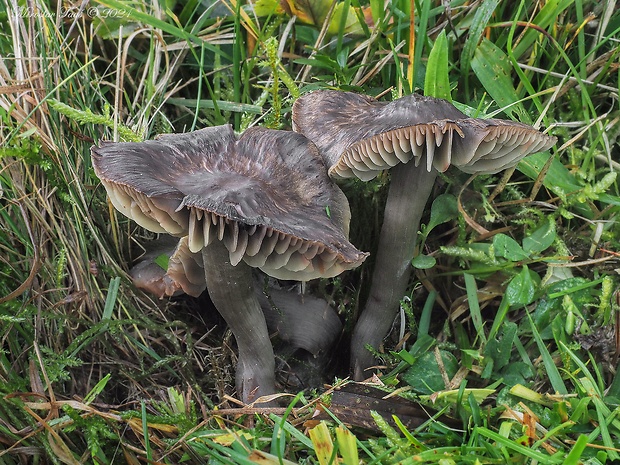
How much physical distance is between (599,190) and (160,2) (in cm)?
222

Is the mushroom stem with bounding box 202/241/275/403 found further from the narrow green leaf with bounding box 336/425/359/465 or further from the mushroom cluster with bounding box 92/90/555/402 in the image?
the narrow green leaf with bounding box 336/425/359/465

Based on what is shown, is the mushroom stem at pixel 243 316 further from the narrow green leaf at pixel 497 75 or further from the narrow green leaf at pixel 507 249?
the narrow green leaf at pixel 497 75

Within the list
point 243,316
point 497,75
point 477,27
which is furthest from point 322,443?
point 477,27

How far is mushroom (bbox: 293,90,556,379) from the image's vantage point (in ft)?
5.65

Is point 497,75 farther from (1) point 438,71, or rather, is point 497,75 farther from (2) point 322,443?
(2) point 322,443

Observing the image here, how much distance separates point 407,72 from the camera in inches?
95.3

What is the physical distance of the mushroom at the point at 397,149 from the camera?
1.72 m

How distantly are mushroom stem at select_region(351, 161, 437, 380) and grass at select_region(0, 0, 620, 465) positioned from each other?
0.11 meters

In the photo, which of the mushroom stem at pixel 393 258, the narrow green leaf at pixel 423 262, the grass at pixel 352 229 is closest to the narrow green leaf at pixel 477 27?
the grass at pixel 352 229

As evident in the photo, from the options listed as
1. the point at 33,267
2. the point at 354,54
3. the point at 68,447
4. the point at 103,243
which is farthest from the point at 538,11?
the point at 68,447

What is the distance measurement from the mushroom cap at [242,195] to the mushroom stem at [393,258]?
0.28 metres

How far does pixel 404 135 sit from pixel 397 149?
0.07 meters

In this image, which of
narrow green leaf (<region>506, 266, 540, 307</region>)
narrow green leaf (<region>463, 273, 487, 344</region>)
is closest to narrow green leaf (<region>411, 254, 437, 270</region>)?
narrow green leaf (<region>463, 273, 487, 344</region>)

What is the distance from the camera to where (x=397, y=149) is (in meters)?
1.76
